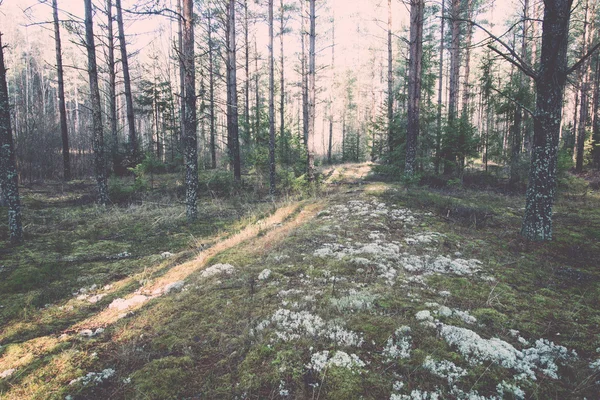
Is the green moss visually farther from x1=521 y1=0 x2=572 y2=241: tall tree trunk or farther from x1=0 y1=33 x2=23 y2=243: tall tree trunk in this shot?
x1=0 y1=33 x2=23 y2=243: tall tree trunk

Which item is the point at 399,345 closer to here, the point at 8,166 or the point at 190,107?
the point at 190,107

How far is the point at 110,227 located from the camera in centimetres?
821

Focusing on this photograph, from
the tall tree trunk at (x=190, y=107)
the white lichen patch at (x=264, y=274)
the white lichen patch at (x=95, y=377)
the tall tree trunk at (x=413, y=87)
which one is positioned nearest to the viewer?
the white lichen patch at (x=95, y=377)

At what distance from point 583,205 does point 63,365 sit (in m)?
12.3

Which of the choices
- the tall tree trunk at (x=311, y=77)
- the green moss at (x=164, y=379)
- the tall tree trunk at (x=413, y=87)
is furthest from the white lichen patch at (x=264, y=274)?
the tall tree trunk at (x=311, y=77)

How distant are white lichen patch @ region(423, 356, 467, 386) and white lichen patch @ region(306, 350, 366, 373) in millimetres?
517

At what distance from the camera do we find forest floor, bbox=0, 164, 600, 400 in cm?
225

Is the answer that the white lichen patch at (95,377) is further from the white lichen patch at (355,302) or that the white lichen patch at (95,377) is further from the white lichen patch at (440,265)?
the white lichen patch at (440,265)

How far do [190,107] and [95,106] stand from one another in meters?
4.76

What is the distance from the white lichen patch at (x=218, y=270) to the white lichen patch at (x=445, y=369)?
9.89ft

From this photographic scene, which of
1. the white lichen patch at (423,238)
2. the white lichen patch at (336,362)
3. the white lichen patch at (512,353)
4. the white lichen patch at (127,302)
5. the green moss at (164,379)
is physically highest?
the white lichen patch at (423,238)

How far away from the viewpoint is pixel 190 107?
27.1 ft

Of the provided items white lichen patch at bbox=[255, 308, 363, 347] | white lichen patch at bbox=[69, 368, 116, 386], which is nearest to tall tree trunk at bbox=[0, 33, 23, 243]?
white lichen patch at bbox=[69, 368, 116, 386]

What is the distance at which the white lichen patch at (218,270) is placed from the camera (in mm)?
4480
